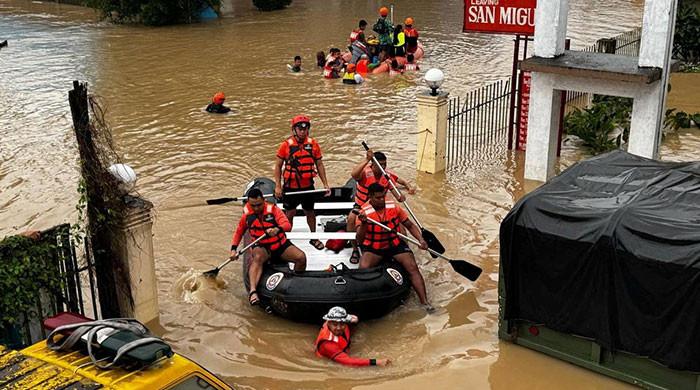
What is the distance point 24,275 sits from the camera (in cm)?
735

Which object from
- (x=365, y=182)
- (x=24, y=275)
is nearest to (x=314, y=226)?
(x=365, y=182)

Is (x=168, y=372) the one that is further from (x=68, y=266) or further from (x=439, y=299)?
(x=439, y=299)

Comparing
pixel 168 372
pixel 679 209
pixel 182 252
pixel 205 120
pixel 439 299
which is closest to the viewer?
pixel 168 372

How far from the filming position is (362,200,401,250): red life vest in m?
9.16

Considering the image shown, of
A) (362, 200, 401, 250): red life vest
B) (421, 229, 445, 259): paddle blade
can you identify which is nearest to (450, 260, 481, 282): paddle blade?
(421, 229, 445, 259): paddle blade

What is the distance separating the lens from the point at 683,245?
7016mm

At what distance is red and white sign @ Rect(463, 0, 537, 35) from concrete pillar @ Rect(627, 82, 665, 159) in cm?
244

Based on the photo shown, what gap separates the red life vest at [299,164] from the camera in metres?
10.7

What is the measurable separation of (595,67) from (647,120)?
120 centimetres

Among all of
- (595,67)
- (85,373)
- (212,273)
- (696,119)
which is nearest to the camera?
(85,373)

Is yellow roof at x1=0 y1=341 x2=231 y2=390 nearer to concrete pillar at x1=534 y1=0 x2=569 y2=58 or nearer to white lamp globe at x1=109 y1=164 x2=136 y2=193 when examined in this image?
white lamp globe at x1=109 y1=164 x2=136 y2=193

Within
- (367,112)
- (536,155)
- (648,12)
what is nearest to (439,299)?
(536,155)

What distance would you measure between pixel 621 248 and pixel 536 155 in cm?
641

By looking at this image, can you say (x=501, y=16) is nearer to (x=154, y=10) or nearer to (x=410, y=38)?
(x=410, y=38)
